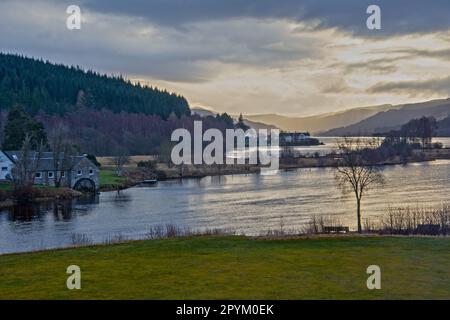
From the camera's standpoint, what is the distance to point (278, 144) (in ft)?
535

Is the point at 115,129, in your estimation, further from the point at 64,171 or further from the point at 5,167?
the point at 5,167

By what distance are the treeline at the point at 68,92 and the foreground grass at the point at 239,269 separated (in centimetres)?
10870

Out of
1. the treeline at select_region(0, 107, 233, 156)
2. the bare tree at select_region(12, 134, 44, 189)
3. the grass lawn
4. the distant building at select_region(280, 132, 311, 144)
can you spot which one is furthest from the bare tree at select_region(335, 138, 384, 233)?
the distant building at select_region(280, 132, 311, 144)

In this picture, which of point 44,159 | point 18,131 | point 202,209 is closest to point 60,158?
point 44,159

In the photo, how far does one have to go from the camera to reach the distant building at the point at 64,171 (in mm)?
62594

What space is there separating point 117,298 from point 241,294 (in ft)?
8.27

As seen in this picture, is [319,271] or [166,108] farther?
[166,108]

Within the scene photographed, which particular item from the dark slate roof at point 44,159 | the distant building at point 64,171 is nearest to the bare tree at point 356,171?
the distant building at point 64,171

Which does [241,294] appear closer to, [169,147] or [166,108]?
[169,147]

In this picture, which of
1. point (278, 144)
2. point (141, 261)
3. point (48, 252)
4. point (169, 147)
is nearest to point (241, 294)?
point (141, 261)

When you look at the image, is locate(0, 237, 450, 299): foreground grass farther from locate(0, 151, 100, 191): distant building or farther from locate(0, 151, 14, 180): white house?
locate(0, 151, 14, 180): white house

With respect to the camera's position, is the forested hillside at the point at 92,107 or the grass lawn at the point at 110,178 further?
the forested hillside at the point at 92,107

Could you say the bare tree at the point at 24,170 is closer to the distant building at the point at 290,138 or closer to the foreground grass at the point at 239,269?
the foreground grass at the point at 239,269
